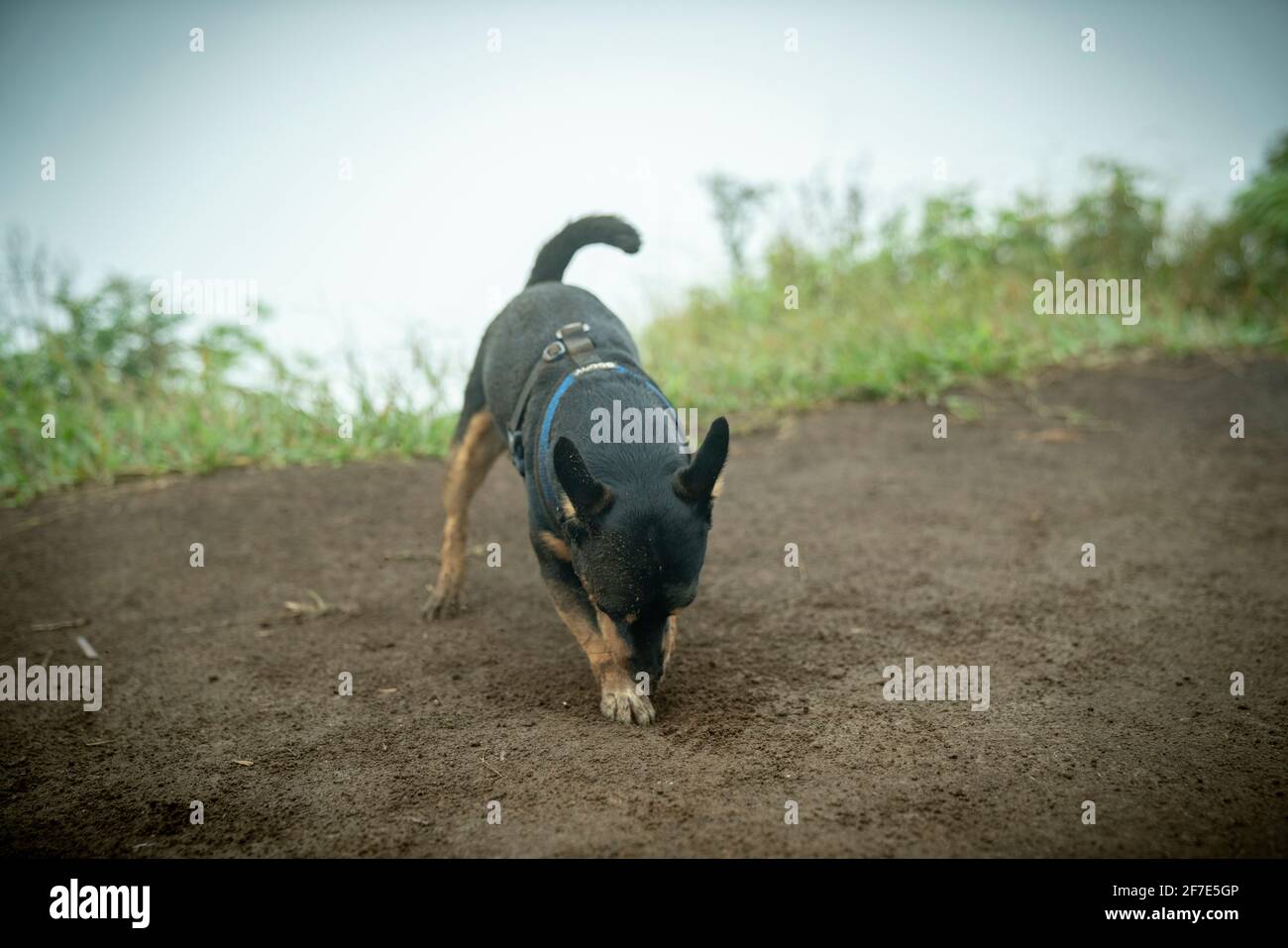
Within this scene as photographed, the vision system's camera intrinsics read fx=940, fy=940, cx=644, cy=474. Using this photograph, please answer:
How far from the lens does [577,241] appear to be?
17.4 feet

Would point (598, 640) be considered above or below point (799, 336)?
below

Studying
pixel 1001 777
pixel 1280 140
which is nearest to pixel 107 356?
pixel 1001 777

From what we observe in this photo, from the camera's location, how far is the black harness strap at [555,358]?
4.21 meters

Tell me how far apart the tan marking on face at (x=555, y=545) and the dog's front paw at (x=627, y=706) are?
0.57 m

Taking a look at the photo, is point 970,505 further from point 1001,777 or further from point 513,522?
point 1001,777

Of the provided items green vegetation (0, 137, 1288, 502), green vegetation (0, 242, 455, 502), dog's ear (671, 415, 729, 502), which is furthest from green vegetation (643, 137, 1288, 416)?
dog's ear (671, 415, 729, 502)

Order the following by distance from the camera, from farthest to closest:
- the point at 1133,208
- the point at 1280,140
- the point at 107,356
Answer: the point at 1280,140
the point at 1133,208
the point at 107,356

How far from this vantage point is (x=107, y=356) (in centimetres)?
952

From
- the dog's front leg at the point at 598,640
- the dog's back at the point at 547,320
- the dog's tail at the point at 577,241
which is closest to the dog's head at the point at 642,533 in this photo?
the dog's front leg at the point at 598,640

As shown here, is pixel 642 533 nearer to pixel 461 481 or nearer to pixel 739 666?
pixel 739 666

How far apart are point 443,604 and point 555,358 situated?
166 cm

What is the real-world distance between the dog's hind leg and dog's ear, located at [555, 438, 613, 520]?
6.09ft

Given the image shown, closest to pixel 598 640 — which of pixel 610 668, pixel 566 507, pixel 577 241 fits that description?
pixel 610 668
